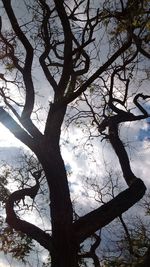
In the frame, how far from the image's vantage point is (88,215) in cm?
686

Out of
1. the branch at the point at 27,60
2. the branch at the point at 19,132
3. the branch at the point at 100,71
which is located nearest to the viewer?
the branch at the point at 19,132

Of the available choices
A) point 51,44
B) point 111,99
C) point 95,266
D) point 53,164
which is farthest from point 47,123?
point 95,266

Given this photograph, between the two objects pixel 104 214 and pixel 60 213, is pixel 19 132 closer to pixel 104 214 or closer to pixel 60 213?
pixel 60 213

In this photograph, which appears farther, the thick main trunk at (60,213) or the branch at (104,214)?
the branch at (104,214)

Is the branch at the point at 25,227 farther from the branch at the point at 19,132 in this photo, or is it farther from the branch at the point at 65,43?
the branch at the point at 65,43

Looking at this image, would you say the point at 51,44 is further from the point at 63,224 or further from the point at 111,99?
the point at 63,224

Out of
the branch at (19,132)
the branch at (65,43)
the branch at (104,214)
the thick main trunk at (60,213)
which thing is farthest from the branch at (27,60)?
the branch at (104,214)

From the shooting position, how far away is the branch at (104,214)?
668cm

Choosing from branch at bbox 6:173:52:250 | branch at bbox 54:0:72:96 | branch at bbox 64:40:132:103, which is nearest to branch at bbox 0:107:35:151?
branch at bbox 6:173:52:250

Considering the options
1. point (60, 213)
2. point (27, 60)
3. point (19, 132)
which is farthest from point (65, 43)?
point (60, 213)

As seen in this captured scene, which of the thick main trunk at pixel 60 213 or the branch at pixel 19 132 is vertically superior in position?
the branch at pixel 19 132

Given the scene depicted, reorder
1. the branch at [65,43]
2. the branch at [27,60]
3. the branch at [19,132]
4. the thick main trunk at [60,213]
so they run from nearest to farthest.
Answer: the thick main trunk at [60,213]
the branch at [19,132]
the branch at [27,60]
the branch at [65,43]

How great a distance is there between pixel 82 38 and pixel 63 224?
5563 millimetres

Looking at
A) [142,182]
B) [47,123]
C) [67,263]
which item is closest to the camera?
[67,263]
